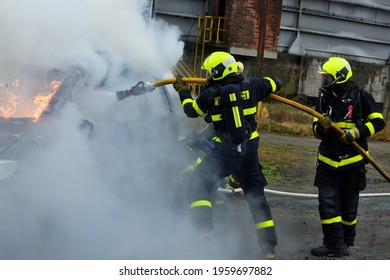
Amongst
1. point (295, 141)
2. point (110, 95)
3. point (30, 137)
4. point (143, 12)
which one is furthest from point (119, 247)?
point (295, 141)

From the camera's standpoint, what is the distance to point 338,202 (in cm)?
583

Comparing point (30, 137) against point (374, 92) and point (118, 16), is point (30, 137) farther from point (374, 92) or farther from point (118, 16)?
point (374, 92)

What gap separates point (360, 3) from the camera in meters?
21.0

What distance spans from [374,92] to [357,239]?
626 inches

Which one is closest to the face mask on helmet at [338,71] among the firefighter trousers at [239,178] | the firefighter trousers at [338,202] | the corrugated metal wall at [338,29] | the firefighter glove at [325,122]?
the firefighter glove at [325,122]

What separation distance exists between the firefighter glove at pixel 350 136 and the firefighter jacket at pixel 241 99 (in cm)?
77

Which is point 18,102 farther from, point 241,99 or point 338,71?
point 338,71

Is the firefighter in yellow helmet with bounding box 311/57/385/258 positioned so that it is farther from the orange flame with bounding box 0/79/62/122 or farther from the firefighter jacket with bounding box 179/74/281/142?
the orange flame with bounding box 0/79/62/122

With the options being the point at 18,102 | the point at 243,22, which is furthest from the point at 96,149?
the point at 243,22

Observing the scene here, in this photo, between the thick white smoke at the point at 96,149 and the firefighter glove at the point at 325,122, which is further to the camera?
the firefighter glove at the point at 325,122

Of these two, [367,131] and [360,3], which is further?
[360,3]

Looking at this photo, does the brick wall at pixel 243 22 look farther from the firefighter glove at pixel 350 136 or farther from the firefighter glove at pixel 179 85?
the firefighter glove at pixel 350 136

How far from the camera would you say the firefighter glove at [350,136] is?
18.4 feet

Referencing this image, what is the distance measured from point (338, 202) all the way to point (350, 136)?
666 mm
